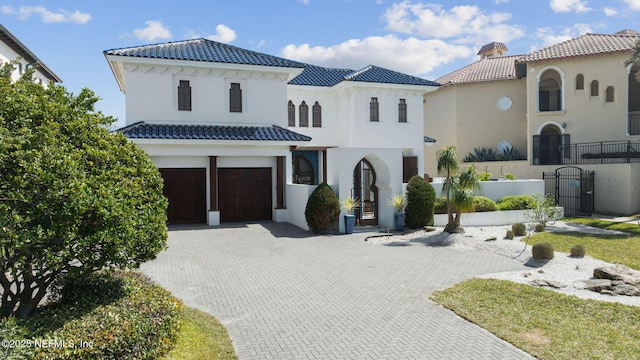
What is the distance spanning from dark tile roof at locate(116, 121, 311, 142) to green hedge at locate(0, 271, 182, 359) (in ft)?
39.7

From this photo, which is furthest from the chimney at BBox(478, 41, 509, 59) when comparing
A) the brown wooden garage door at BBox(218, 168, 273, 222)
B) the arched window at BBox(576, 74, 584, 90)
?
the brown wooden garage door at BBox(218, 168, 273, 222)

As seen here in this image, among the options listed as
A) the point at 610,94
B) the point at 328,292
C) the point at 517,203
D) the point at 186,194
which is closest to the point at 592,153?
the point at 610,94

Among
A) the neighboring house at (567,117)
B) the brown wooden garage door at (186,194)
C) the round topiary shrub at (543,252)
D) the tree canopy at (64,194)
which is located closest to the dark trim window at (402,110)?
the neighboring house at (567,117)

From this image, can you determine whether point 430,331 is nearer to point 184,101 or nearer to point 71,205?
point 71,205

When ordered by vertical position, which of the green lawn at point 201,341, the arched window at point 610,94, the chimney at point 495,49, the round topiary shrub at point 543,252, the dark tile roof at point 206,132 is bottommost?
the green lawn at point 201,341

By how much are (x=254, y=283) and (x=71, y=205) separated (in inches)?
228

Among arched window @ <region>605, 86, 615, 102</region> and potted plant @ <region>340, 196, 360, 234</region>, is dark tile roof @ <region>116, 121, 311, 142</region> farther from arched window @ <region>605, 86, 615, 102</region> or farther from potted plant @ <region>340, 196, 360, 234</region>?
arched window @ <region>605, 86, 615, 102</region>

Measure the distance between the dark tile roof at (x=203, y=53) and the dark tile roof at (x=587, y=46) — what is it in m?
18.7

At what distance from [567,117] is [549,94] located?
152 inches

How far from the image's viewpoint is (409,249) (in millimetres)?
14594

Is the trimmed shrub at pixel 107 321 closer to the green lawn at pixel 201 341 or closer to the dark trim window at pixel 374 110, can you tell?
the green lawn at pixel 201 341

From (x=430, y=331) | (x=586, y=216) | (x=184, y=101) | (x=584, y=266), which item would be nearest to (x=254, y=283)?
(x=430, y=331)

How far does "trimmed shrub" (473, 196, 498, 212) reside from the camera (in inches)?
799

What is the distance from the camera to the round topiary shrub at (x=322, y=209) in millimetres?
17141
